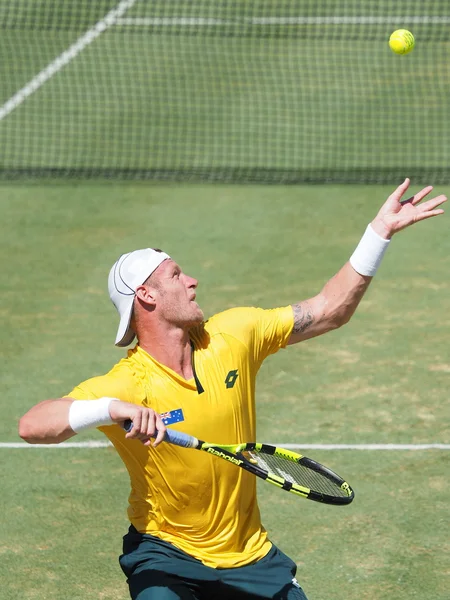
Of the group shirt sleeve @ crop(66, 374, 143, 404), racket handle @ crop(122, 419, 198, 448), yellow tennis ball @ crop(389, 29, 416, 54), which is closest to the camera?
racket handle @ crop(122, 419, 198, 448)

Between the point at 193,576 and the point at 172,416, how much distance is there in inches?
30.5

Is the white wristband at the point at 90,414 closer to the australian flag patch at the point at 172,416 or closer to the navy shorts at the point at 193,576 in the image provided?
the australian flag patch at the point at 172,416

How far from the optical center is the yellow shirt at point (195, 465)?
Answer: 5629 mm

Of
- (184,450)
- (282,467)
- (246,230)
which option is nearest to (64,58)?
(246,230)

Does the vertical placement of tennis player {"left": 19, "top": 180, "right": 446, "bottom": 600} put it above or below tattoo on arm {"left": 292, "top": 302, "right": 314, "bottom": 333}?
below

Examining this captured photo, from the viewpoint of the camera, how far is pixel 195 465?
563cm

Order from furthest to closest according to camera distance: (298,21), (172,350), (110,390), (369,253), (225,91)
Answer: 1. (298,21)
2. (225,91)
3. (369,253)
4. (172,350)
5. (110,390)

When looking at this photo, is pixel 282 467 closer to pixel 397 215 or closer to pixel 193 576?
pixel 193 576

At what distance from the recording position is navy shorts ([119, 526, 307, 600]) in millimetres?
5500

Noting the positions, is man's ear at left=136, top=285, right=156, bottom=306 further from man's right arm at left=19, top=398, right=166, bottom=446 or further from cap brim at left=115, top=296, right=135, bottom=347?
man's right arm at left=19, top=398, right=166, bottom=446

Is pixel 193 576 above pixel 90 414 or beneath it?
beneath

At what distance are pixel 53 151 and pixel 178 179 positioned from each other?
6.99 feet

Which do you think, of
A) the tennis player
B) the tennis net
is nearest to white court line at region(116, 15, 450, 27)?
the tennis net

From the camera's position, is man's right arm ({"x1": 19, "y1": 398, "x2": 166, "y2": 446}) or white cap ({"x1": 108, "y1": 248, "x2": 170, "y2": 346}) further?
white cap ({"x1": 108, "y1": 248, "x2": 170, "y2": 346})
